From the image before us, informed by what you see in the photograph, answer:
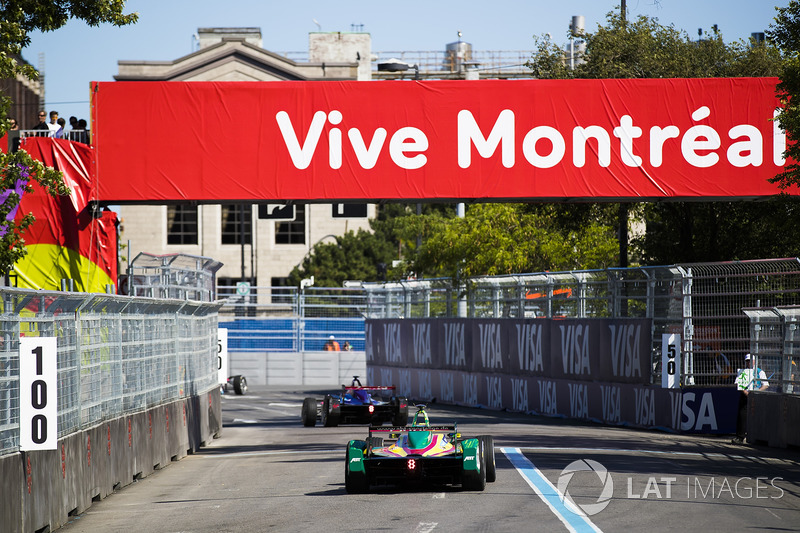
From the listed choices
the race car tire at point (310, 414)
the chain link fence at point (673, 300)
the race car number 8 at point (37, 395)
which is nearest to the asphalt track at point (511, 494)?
the race car number 8 at point (37, 395)

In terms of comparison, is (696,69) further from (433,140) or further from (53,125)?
(53,125)

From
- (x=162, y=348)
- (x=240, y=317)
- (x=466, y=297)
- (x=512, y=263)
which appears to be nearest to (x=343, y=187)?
(x=162, y=348)

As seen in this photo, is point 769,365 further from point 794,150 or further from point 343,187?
point 343,187

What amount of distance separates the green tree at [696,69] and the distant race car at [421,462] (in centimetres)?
1721

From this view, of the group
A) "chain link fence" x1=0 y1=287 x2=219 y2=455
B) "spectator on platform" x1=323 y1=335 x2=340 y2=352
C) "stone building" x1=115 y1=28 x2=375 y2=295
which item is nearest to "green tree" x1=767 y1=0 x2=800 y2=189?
"chain link fence" x1=0 y1=287 x2=219 y2=455

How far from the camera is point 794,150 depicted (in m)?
17.4

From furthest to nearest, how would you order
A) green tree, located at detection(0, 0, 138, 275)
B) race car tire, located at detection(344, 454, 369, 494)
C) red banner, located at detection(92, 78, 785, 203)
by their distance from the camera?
red banner, located at detection(92, 78, 785, 203) < green tree, located at detection(0, 0, 138, 275) < race car tire, located at detection(344, 454, 369, 494)

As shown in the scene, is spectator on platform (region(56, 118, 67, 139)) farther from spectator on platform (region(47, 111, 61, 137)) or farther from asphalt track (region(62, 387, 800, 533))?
asphalt track (region(62, 387, 800, 533))

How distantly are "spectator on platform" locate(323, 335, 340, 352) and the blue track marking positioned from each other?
29377 mm

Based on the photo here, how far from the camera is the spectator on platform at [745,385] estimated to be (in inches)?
773

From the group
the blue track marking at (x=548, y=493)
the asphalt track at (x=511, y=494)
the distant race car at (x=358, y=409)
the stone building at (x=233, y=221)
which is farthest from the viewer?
the stone building at (x=233, y=221)

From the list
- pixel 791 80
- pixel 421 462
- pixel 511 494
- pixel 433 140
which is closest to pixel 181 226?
pixel 433 140

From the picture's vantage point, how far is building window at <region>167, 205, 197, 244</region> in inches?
3049

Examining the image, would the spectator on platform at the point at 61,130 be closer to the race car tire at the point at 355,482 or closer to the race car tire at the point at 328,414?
the race car tire at the point at 328,414
